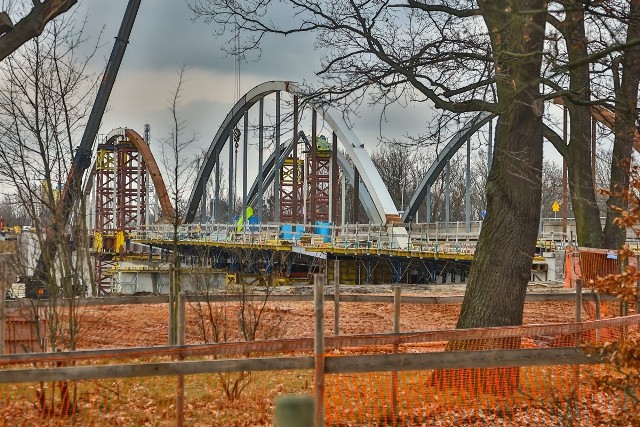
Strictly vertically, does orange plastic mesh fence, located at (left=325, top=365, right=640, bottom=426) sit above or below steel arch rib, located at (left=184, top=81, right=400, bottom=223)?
below

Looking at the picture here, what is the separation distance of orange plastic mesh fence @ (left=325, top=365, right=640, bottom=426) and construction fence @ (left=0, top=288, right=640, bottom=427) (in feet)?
0.05

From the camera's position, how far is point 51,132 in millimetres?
11234

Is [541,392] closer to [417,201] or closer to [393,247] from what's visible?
[393,247]

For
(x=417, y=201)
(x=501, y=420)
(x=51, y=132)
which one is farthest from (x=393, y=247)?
(x=501, y=420)

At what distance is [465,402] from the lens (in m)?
7.48

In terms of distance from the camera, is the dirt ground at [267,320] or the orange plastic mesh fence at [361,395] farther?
the dirt ground at [267,320]

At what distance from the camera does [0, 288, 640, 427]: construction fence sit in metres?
6.07

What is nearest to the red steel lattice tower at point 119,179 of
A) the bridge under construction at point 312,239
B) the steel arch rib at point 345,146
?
the bridge under construction at point 312,239

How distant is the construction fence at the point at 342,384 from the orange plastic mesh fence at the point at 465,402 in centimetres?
1

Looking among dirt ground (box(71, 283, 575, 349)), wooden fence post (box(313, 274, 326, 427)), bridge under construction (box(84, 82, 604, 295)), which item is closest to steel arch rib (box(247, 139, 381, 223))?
bridge under construction (box(84, 82, 604, 295))

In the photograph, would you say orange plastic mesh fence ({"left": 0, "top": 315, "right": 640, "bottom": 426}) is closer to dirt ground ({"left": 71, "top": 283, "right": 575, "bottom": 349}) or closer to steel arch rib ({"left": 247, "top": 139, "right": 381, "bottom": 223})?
dirt ground ({"left": 71, "top": 283, "right": 575, "bottom": 349})

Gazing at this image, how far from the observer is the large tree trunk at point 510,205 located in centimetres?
887

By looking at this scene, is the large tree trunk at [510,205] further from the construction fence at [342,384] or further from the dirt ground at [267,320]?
the dirt ground at [267,320]

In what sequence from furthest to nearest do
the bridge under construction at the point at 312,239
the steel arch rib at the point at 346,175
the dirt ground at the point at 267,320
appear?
the steel arch rib at the point at 346,175, the bridge under construction at the point at 312,239, the dirt ground at the point at 267,320
